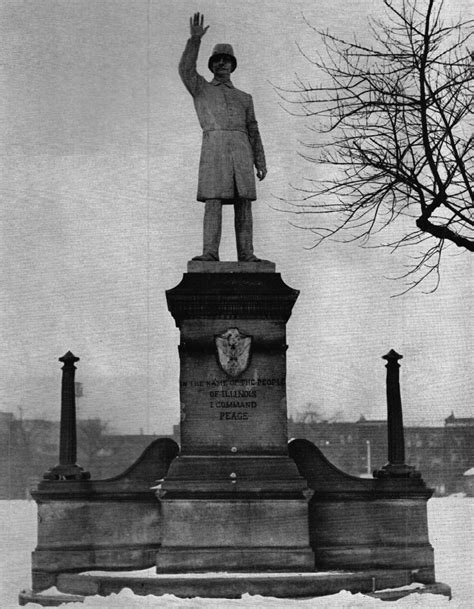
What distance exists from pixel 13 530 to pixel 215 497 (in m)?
12.3

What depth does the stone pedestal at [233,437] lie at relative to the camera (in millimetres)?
13547

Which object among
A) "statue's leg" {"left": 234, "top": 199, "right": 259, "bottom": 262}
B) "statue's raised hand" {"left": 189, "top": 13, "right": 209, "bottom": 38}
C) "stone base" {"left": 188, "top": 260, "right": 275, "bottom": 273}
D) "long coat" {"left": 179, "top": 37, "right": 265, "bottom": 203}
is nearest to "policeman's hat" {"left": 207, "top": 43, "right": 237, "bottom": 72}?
"long coat" {"left": 179, "top": 37, "right": 265, "bottom": 203}

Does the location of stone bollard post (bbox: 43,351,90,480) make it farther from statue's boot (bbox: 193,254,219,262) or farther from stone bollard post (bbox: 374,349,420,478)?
stone bollard post (bbox: 374,349,420,478)

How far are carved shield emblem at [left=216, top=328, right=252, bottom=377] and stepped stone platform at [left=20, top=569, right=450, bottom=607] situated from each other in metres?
2.55

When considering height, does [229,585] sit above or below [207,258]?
below

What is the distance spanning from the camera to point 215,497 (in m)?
13.6

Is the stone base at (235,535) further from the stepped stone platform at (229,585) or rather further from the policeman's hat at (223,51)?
the policeman's hat at (223,51)

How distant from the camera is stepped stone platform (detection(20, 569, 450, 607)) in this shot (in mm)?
12805

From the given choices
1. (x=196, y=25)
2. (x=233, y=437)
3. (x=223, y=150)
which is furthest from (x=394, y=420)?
(x=196, y=25)

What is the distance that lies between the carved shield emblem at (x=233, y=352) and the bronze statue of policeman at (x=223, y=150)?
48.7 inches

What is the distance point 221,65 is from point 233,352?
13.2 ft

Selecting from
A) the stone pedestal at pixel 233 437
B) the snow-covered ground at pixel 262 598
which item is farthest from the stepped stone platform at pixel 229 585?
the stone pedestal at pixel 233 437

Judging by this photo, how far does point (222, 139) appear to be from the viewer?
15.1m

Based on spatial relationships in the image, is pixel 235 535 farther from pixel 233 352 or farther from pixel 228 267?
pixel 228 267
